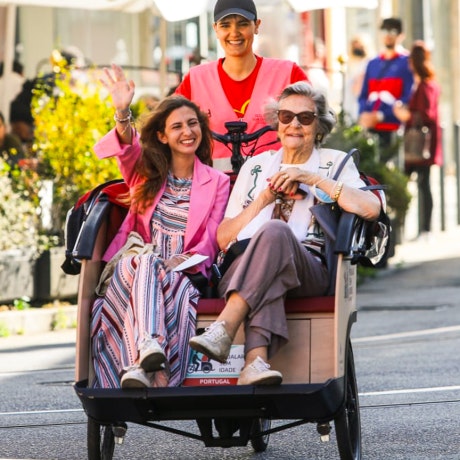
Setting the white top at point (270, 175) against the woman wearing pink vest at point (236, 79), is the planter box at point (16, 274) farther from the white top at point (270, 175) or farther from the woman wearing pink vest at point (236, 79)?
the white top at point (270, 175)

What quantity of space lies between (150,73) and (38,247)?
23.0ft

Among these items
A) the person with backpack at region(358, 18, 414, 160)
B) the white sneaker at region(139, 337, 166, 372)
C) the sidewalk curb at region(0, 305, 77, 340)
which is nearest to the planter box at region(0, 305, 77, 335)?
the sidewalk curb at region(0, 305, 77, 340)

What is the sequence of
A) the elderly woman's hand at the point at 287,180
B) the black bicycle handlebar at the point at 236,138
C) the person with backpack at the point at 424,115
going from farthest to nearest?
1. the person with backpack at the point at 424,115
2. the black bicycle handlebar at the point at 236,138
3. the elderly woman's hand at the point at 287,180

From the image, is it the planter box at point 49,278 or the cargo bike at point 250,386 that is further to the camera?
the planter box at point 49,278

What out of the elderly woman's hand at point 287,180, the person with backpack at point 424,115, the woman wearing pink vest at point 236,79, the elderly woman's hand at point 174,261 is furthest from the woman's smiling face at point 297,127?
the person with backpack at point 424,115

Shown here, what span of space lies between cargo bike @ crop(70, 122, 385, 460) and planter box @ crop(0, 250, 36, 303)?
21.8 ft

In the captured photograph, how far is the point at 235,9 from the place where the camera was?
830 cm

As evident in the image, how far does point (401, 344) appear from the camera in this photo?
39.0ft

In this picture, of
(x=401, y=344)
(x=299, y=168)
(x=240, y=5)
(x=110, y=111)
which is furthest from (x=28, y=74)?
(x=299, y=168)

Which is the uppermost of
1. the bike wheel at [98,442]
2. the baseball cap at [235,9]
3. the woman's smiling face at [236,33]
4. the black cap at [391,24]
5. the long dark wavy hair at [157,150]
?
the black cap at [391,24]

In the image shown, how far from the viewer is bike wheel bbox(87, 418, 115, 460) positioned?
6.88m

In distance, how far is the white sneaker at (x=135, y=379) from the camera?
21.2 ft

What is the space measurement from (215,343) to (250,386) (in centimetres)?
24

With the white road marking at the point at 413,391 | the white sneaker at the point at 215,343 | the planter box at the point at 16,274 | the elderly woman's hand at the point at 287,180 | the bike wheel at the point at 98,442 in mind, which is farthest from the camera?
the planter box at the point at 16,274
